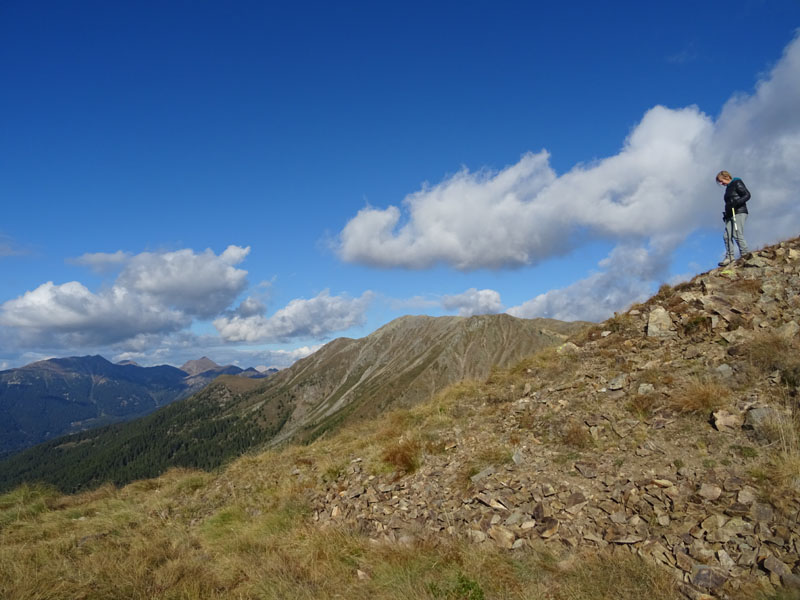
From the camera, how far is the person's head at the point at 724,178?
16875 mm

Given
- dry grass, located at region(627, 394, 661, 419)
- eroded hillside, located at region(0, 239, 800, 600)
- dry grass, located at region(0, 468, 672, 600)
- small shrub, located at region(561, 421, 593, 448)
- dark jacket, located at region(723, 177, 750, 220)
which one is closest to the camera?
dry grass, located at region(0, 468, 672, 600)

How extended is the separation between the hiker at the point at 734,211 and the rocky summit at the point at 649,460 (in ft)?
6.41

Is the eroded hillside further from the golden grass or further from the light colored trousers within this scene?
the light colored trousers

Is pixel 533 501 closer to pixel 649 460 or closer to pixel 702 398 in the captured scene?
pixel 649 460

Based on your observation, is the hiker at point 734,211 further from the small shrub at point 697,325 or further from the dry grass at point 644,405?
the dry grass at point 644,405

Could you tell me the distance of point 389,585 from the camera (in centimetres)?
679

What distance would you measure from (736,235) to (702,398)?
11.3m

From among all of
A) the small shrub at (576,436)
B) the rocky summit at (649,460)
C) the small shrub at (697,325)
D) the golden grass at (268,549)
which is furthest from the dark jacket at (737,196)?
the small shrub at (576,436)

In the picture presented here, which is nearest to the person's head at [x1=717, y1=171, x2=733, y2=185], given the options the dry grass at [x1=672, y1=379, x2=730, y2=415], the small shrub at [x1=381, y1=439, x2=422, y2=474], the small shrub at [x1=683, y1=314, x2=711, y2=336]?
the small shrub at [x1=683, y1=314, x2=711, y2=336]

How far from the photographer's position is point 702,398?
31.6ft

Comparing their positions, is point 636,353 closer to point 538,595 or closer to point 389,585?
point 538,595

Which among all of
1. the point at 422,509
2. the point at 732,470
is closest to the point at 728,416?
the point at 732,470

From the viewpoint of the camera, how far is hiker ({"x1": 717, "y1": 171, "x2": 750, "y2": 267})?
1639cm

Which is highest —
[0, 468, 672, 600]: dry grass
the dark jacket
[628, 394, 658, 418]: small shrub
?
the dark jacket
